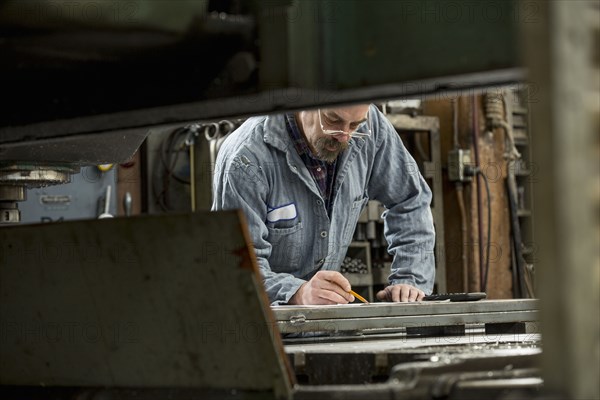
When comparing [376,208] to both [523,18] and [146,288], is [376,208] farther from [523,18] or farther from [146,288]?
[523,18]

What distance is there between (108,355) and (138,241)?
190 millimetres

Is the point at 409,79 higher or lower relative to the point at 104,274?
higher

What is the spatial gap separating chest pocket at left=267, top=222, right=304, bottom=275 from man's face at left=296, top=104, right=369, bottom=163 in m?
0.27

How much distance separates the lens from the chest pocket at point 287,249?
121 inches

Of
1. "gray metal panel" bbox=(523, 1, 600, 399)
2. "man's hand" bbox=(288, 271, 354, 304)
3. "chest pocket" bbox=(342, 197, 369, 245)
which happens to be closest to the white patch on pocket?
"chest pocket" bbox=(342, 197, 369, 245)

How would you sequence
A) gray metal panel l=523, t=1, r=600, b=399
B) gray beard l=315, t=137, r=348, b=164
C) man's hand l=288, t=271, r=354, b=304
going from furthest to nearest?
gray beard l=315, t=137, r=348, b=164 → man's hand l=288, t=271, r=354, b=304 → gray metal panel l=523, t=1, r=600, b=399

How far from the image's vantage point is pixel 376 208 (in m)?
4.54

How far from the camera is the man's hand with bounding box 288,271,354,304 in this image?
8.68 ft

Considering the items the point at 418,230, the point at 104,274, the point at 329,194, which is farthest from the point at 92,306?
the point at 418,230

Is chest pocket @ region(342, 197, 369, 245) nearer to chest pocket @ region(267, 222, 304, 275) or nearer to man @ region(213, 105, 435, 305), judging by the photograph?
man @ region(213, 105, 435, 305)

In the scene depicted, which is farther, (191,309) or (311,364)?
(311,364)

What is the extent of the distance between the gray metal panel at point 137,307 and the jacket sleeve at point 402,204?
199 cm

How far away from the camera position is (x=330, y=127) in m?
2.96

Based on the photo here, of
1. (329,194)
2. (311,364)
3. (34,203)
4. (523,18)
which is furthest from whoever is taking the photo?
(34,203)
